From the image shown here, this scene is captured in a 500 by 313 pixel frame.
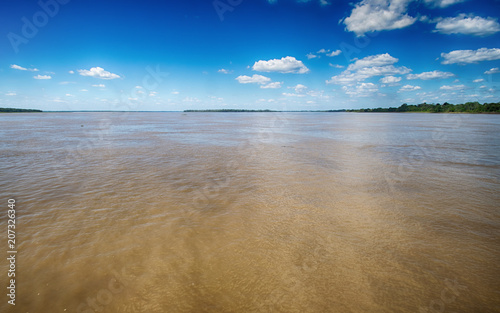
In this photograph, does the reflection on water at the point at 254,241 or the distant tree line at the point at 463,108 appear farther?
the distant tree line at the point at 463,108

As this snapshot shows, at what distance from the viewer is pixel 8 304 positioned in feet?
10.6

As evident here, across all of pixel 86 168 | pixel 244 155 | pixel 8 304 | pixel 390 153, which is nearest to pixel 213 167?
pixel 244 155

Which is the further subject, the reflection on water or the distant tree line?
the distant tree line

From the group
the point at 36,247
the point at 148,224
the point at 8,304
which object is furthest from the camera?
the point at 148,224

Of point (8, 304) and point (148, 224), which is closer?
point (8, 304)

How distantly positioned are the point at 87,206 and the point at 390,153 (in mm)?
16505

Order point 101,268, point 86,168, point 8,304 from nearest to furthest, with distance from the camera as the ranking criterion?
point 8,304 < point 101,268 < point 86,168

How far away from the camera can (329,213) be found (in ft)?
20.0

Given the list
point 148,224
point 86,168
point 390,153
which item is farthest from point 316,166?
point 86,168

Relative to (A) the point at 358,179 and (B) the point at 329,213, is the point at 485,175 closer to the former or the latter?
(A) the point at 358,179

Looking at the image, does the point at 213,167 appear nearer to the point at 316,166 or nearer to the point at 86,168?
the point at 316,166

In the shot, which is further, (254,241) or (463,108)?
(463,108)

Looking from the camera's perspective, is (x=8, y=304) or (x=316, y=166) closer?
(x=8, y=304)

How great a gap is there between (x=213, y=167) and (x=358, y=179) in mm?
6654
